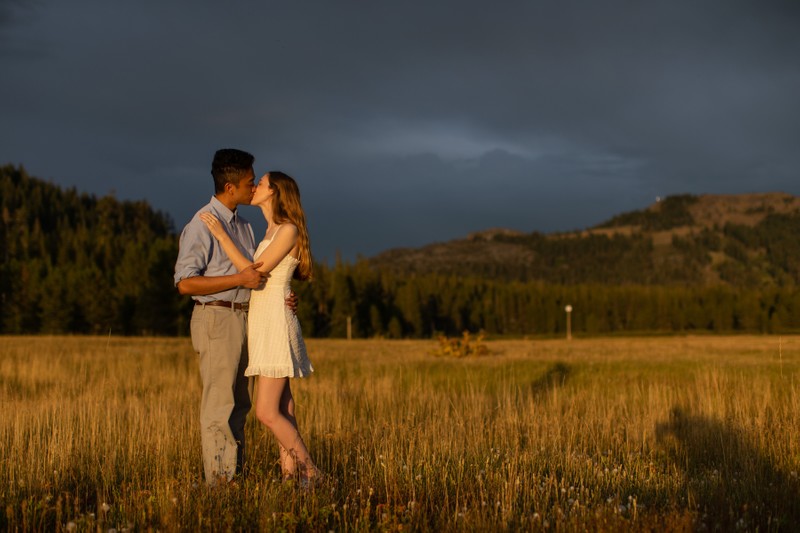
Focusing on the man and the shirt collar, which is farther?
the shirt collar

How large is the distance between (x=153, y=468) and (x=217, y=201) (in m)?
2.50

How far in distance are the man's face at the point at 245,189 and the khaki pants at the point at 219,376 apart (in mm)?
915

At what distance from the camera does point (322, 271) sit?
98375 mm

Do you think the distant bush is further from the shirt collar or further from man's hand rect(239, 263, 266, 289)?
man's hand rect(239, 263, 266, 289)

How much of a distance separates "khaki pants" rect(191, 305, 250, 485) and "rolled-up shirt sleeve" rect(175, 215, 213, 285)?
32 centimetres

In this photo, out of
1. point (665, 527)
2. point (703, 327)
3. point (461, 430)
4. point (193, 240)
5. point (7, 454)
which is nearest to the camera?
point (665, 527)

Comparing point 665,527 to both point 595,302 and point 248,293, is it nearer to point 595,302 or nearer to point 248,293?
point 248,293

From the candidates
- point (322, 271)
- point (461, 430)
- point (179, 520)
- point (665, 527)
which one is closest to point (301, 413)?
point (461, 430)

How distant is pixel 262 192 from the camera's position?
19.6ft

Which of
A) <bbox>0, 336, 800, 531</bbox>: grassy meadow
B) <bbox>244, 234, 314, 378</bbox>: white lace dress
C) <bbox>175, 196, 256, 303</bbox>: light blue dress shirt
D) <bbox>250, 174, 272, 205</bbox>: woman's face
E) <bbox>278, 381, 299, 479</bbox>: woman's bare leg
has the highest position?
<bbox>250, 174, 272, 205</bbox>: woman's face

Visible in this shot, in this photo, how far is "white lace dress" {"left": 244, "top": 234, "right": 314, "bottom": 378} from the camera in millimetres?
5688

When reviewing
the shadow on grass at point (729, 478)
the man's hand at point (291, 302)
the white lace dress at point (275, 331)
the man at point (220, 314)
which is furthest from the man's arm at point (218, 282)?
the shadow on grass at point (729, 478)

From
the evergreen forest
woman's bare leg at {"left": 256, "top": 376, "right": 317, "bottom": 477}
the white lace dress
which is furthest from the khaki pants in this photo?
the evergreen forest

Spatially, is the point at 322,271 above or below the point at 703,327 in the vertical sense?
above
